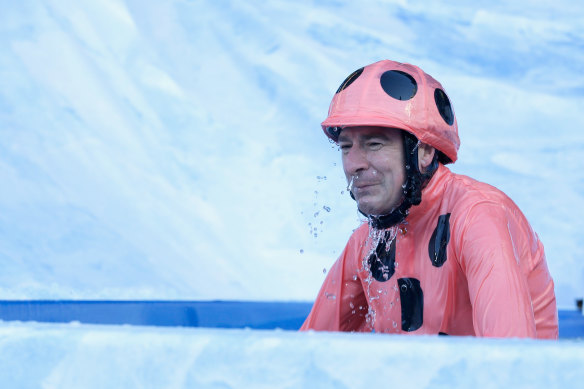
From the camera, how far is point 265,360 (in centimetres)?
63

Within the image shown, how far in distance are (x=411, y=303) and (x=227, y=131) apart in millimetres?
2962

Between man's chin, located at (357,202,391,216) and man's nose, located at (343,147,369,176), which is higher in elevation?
man's nose, located at (343,147,369,176)

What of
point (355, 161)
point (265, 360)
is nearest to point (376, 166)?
point (355, 161)

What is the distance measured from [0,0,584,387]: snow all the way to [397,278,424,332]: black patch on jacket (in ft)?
1.02

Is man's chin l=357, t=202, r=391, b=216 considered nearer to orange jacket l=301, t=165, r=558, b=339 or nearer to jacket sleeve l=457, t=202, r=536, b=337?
orange jacket l=301, t=165, r=558, b=339

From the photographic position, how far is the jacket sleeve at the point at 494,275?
3.84ft

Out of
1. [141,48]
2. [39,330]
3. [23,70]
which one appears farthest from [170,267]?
[39,330]

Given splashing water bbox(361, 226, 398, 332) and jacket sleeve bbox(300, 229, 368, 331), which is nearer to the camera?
splashing water bbox(361, 226, 398, 332)

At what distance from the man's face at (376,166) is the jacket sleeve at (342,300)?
0.99ft

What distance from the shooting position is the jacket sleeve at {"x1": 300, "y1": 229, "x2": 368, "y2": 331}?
1.81m

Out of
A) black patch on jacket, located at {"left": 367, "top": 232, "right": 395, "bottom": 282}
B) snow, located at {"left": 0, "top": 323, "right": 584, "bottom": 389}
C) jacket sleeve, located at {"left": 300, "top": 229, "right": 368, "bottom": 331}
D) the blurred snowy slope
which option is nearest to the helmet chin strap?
black patch on jacket, located at {"left": 367, "top": 232, "right": 395, "bottom": 282}

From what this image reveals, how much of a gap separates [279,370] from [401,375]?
0.35 ft

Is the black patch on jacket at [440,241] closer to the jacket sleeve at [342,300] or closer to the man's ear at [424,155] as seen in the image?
the man's ear at [424,155]

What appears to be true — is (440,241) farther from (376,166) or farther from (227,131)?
(227,131)
